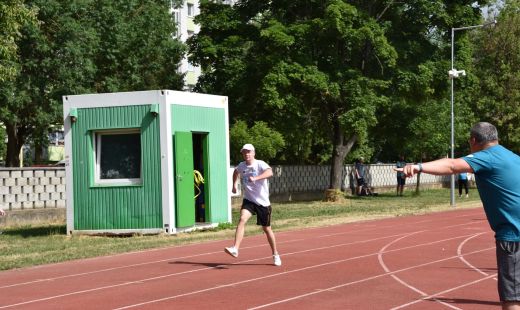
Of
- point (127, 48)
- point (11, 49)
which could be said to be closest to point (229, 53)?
point (127, 48)

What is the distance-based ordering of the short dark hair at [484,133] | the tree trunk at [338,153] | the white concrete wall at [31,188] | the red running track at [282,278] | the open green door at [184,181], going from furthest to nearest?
1. the tree trunk at [338,153]
2. the white concrete wall at [31,188]
3. the open green door at [184,181]
4. the red running track at [282,278]
5. the short dark hair at [484,133]

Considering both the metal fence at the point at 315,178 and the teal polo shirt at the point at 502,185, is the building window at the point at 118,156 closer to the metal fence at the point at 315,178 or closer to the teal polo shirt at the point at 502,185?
the teal polo shirt at the point at 502,185

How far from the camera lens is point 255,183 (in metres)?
13.9

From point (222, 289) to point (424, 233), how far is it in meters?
10.4

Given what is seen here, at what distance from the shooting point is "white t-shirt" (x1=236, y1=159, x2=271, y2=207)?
13703mm

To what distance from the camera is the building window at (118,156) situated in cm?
2116

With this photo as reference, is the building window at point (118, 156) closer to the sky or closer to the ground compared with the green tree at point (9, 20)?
closer to the ground

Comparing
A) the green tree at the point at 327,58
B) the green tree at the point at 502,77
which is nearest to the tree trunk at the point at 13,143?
the green tree at the point at 327,58

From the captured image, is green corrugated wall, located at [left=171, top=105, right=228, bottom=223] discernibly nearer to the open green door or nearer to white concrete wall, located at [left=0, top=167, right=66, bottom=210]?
the open green door

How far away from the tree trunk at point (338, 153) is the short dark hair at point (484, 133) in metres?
31.2

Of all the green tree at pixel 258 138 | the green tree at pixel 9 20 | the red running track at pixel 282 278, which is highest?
the green tree at pixel 9 20

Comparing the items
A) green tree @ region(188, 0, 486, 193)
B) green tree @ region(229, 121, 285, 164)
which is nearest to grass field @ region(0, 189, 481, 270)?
green tree @ region(229, 121, 285, 164)

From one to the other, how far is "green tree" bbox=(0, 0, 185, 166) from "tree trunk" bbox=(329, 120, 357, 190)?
33.1 ft

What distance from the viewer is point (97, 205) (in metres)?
21.2
